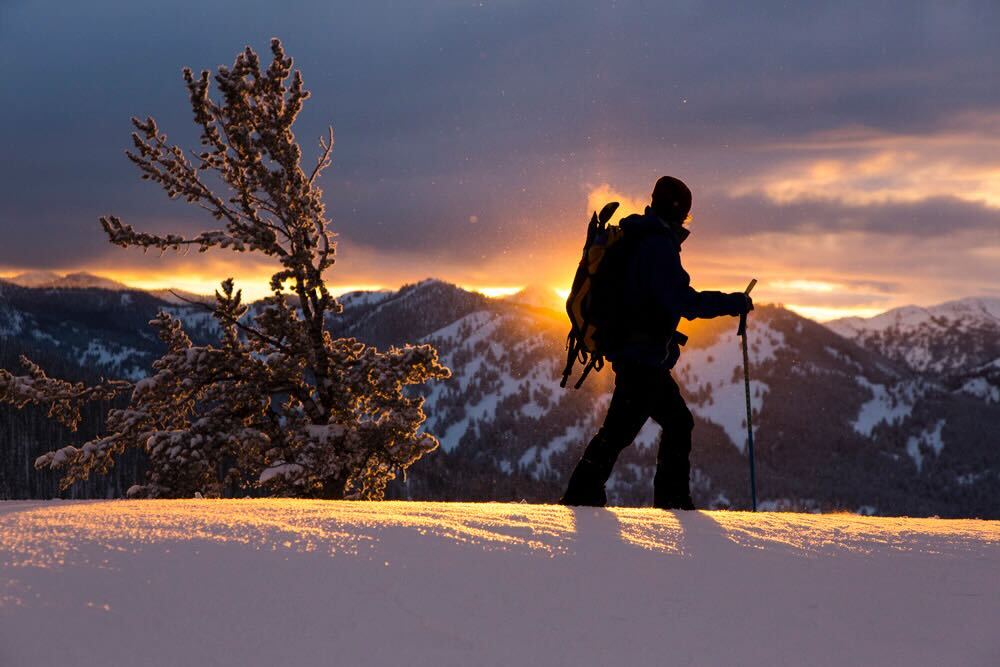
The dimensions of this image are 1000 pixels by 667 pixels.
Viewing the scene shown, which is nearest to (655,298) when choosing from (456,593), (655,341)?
(655,341)

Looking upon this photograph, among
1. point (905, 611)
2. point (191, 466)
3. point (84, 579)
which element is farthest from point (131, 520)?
point (191, 466)

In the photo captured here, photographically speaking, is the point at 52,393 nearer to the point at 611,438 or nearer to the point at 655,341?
the point at 611,438

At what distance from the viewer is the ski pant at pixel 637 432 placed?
7285 mm

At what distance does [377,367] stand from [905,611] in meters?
13.1

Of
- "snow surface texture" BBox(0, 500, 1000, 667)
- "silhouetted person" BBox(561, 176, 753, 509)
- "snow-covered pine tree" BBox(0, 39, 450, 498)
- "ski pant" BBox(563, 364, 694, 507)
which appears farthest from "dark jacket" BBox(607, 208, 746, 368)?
"snow-covered pine tree" BBox(0, 39, 450, 498)

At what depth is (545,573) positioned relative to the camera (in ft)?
13.9

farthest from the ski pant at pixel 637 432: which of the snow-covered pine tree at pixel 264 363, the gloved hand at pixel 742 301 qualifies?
the snow-covered pine tree at pixel 264 363

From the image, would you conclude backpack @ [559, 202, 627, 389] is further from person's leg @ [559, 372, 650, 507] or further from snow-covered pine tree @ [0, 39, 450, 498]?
snow-covered pine tree @ [0, 39, 450, 498]

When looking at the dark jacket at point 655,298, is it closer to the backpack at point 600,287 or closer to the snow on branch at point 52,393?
the backpack at point 600,287

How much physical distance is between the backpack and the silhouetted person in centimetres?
8

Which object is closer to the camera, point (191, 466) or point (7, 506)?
point (7, 506)

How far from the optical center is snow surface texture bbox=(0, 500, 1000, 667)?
3.18 meters

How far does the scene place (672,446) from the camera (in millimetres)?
7574

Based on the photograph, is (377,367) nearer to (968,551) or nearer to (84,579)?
(968,551)
